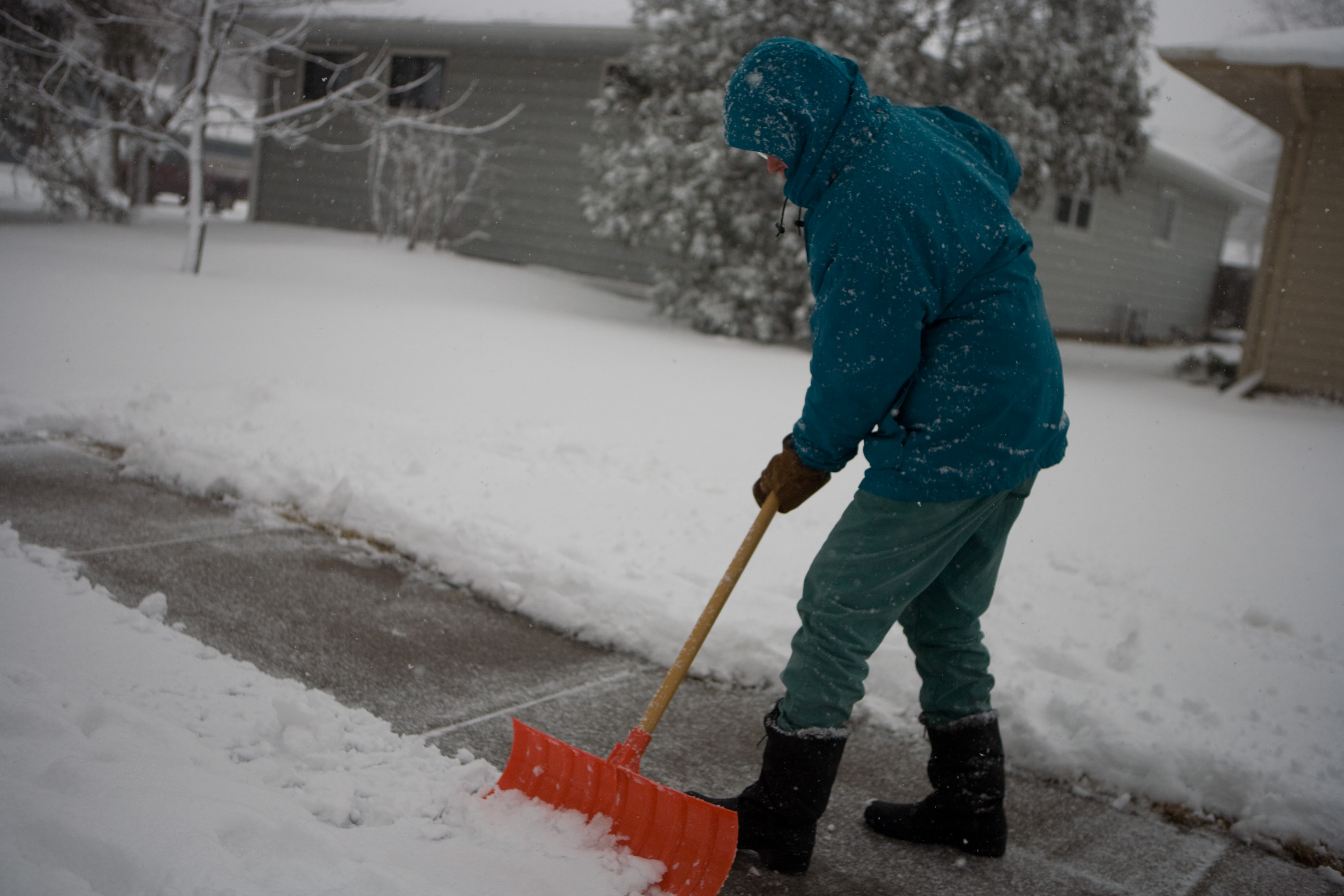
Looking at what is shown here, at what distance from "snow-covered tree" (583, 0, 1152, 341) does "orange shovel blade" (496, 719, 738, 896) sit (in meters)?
9.05

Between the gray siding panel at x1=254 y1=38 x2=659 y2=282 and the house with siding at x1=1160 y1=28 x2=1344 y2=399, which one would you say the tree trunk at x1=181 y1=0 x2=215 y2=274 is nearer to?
the gray siding panel at x1=254 y1=38 x2=659 y2=282

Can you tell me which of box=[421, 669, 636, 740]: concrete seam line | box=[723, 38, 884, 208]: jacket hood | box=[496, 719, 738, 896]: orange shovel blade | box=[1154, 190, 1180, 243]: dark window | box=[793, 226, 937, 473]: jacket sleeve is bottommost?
box=[421, 669, 636, 740]: concrete seam line

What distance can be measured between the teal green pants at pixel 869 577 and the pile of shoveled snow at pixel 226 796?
1.54 feet

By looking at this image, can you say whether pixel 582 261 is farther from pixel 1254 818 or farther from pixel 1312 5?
pixel 1312 5

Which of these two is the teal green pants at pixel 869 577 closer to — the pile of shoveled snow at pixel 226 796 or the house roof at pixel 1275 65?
the pile of shoveled snow at pixel 226 796

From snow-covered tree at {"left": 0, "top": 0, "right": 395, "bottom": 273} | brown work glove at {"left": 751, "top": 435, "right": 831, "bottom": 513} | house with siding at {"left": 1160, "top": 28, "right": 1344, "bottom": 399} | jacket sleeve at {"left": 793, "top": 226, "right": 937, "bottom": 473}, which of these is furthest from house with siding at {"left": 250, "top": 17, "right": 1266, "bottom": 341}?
jacket sleeve at {"left": 793, "top": 226, "right": 937, "bottom": 473}

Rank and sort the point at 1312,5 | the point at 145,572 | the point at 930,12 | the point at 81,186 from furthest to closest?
the point at 1312,5
the point at 81,186
the point at 930,12
the point at 145,572

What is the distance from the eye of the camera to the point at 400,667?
292 centimetres

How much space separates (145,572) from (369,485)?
114 cm

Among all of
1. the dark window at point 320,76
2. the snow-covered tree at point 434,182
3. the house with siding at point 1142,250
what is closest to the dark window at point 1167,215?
the house with siding at point 1142,250

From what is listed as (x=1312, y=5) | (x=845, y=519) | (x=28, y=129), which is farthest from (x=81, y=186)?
(x=1312, y=5)

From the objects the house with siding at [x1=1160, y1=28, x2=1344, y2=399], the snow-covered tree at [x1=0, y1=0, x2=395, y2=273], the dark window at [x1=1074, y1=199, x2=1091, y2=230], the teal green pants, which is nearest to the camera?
the teal green pants

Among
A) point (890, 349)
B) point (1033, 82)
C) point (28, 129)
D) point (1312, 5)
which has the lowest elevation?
point (890, 349)

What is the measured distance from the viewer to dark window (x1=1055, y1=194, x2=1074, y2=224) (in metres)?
16.8
